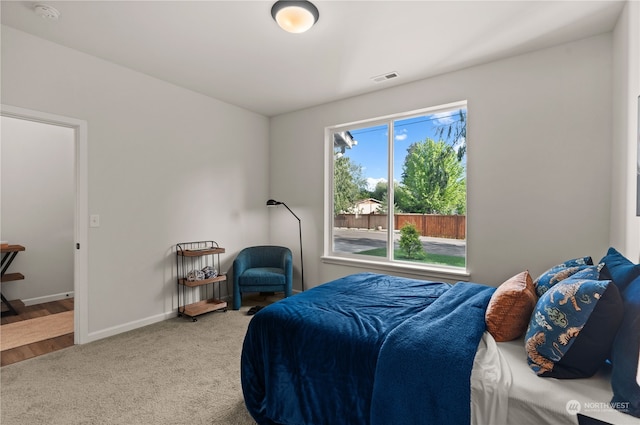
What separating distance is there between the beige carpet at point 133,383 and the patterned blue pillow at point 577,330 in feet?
5.36

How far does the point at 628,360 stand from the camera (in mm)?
1086

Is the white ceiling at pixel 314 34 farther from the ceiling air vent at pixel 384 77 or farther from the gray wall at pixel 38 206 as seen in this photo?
the gray wall at pixel 38 206

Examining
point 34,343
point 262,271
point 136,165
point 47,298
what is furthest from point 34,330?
point 262,271

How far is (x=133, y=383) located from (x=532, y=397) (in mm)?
2527

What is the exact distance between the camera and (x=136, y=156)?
342 centimetres

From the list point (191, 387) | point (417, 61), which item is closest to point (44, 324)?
point (191, 387)

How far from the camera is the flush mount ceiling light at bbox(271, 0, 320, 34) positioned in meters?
2.22

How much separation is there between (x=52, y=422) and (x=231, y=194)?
3016 mm

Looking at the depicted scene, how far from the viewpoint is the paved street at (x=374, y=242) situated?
353 cm

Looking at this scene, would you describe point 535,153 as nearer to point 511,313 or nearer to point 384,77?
point 384,77

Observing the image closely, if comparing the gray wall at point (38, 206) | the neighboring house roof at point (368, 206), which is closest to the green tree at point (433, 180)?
the neighboring house roof at point (368, 206)

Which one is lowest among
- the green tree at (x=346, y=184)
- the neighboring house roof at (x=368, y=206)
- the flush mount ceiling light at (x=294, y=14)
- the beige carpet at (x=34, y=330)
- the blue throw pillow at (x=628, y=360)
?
the beige carpet at (x=34, y=330)

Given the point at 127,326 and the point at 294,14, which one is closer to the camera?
the point at 294,14

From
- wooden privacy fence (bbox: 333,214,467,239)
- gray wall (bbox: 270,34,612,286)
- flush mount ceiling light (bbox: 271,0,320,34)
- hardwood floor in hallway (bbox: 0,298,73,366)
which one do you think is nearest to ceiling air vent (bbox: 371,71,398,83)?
gray wall (bbox: 270,34,612,286)
